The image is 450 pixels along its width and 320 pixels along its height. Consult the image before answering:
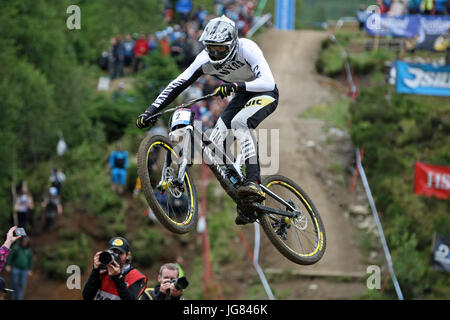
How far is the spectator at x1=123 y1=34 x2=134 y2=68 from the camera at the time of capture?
27656 mm

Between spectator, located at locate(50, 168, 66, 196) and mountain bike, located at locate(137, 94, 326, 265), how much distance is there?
11725 mm

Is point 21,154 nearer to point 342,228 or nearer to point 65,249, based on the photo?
point 65,249

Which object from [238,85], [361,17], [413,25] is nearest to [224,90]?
[238,85]

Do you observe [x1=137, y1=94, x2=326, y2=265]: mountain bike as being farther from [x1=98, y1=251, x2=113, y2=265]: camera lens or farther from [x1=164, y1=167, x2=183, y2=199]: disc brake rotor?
[x1=98, y1=251, x2=113, y2=265]: camera lens

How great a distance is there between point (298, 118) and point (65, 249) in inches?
452

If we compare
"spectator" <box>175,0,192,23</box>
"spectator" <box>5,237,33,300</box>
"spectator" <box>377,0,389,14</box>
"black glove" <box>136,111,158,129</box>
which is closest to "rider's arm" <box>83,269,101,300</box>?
"black glove" <box>136,111,158,129</box>

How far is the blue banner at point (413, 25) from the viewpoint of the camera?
26.1 metres

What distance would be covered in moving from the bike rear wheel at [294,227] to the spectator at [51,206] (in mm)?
11431

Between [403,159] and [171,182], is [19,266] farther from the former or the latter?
[403,159]

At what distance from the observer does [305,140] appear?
25812mm

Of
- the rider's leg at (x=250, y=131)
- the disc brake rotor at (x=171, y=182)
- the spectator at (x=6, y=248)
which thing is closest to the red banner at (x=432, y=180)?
the rider's leg at (x=250, y=131)

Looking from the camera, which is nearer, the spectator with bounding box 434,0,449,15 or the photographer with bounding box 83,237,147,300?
the photographer with bounding box 83,237,147,300

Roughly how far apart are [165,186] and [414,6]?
22.1 meters

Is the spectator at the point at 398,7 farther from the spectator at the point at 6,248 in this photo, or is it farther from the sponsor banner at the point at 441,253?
the spectator at the point at 6,248
